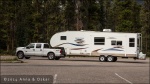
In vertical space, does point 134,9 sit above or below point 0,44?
above

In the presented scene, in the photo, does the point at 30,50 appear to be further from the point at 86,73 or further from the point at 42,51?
the point at 86,73

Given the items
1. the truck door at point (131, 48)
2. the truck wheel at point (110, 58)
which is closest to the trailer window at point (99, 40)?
the truck wheel at point (110, 58)

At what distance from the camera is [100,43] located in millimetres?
36344

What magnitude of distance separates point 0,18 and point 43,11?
697 centimetres

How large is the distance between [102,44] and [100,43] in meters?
0.27

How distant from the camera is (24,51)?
38.7 meters

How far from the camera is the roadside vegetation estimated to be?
5538cm

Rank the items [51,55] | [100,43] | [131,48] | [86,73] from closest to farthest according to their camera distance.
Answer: [86,73] → [131,48] → [100,43] → [51,55]

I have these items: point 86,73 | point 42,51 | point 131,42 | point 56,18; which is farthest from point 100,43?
point 56,18

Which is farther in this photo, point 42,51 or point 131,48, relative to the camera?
point 42,51

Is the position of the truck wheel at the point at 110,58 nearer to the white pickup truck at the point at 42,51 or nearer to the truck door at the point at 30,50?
the white pickup truck at the point at 42,51

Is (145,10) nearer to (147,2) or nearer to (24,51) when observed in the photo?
(147,2)

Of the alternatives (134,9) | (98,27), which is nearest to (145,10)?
(134,9)

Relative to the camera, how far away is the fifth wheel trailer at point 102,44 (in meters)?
35.0
